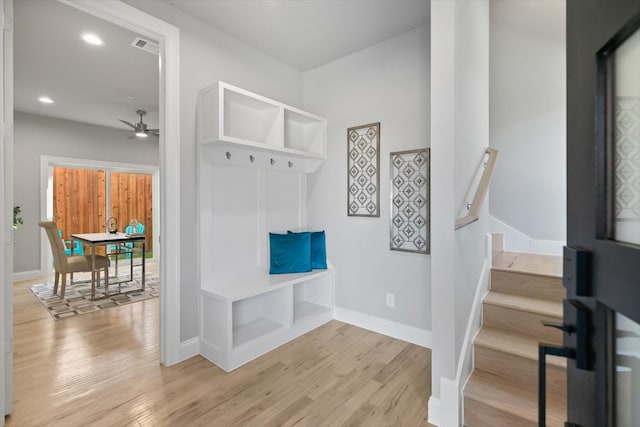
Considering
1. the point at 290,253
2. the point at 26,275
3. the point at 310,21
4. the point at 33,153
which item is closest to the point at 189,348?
the point at 290,253

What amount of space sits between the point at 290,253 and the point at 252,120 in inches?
53.4

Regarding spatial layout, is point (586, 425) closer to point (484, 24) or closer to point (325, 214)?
point (484, 24)

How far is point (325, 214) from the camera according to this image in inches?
133

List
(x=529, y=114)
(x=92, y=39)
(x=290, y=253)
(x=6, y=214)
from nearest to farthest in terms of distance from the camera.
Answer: (x=6, y=214) → (x=529, y=114) → (x=92, y=39) → (x=290, y=253)

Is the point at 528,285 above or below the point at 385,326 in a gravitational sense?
above

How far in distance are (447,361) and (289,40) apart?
2.93 m

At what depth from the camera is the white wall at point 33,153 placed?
16.5 ft

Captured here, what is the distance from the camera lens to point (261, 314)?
305 cm

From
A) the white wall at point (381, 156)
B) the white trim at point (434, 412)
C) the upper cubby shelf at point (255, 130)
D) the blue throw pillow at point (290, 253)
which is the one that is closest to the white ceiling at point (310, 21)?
the white wall at point (381, 156)

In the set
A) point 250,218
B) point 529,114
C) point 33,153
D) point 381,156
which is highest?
point 33,153

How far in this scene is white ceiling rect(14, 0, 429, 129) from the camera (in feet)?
7.92

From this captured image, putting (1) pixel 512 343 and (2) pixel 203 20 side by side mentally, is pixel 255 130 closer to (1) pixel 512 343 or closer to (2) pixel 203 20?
(2) pixel 203 20

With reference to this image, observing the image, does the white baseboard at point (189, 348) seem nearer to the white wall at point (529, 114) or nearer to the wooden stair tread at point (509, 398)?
the wooden stair tread at point (509, 398)

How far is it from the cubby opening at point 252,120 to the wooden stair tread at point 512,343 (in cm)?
223
